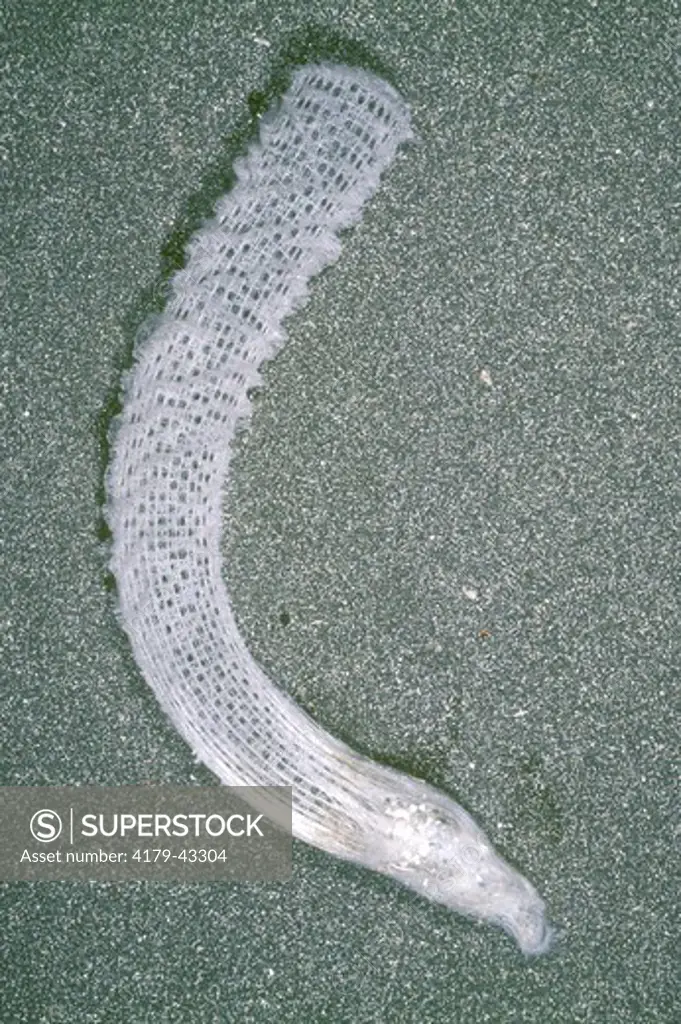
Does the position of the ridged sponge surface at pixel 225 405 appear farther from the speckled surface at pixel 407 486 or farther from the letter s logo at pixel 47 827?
the letter s logo at pixel 47 827

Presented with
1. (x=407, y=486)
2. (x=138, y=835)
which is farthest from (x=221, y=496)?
(x=138, y=835)

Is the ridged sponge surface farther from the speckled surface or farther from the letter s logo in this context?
the letter s logo

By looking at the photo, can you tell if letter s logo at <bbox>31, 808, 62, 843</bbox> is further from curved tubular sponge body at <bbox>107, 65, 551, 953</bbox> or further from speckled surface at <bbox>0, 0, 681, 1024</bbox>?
curved tubular sponge body at <bbox>107, 65, 551, 953</bbox>

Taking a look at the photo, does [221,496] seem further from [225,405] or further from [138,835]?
[138,835]

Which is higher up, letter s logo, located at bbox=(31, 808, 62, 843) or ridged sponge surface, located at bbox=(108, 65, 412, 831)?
ridged sponge surface, located at bbox=(108, 65, 412, 831)

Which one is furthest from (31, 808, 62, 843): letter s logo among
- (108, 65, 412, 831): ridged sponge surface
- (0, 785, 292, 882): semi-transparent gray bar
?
(108, 65, 412, 831): ridged sponge surface

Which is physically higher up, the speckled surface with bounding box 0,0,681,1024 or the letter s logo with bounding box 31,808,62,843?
the speckled surface with bounding box 0,0,681,1024

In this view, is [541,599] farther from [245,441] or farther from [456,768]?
[245,441]
